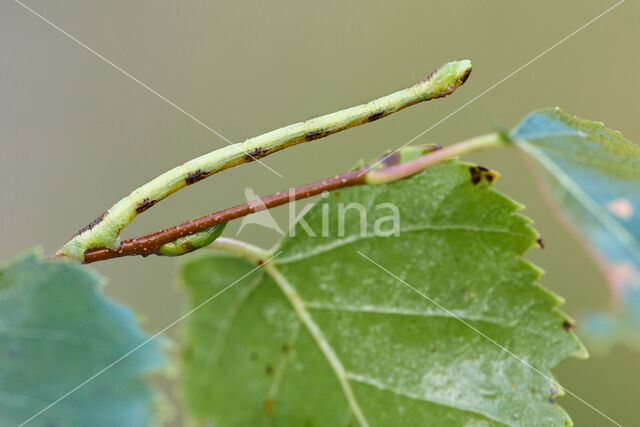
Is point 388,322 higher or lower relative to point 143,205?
lower

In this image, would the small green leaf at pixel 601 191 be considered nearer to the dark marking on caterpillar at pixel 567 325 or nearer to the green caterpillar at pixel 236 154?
the dark marking on caterpillar at pixel 567 325

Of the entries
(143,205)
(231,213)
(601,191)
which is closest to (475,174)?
(601,191)

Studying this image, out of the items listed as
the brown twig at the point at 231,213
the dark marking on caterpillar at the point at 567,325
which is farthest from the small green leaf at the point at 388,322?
the brown twig at the point at 231,213

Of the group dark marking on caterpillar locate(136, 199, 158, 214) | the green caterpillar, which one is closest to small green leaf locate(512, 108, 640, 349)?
the green caterpillar

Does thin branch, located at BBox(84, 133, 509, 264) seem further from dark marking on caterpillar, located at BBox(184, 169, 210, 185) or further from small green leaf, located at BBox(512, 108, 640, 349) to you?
dark marking on caterpillar, located at BBox(184, 169, 210, 185)

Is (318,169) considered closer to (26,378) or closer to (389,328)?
(389,328)

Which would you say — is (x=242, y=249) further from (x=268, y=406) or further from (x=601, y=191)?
(x=601, y=191)
